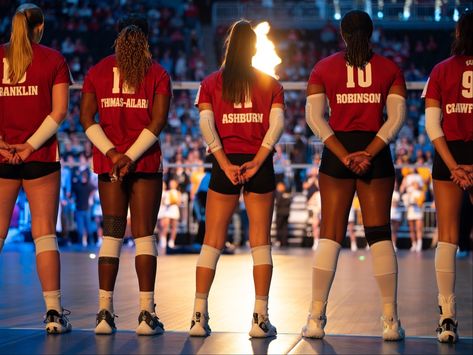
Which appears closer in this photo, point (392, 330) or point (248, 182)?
point (392, 330)

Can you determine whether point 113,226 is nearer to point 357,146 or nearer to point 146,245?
point 146,245

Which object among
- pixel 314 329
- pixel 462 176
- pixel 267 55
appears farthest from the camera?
pixel 267 55

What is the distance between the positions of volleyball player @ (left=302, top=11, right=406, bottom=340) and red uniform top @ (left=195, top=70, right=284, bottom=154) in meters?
0.28

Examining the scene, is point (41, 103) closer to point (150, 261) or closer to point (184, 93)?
point (150, 261)

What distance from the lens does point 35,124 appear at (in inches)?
258

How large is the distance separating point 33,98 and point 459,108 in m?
2.57

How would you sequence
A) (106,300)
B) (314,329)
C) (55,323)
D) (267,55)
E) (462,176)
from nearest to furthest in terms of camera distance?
(462,176)
(314,329)
(55,323)
(106,300)
(267,55)

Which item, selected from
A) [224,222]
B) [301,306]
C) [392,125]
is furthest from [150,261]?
[301,306]

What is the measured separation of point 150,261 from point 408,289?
16.1 feet

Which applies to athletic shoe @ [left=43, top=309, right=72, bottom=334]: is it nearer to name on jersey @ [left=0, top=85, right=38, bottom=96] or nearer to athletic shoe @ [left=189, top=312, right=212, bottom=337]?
athletic shoe @ [left=189, top=312, right=212, bottom=337]

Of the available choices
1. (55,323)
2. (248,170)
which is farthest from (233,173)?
(55,323)

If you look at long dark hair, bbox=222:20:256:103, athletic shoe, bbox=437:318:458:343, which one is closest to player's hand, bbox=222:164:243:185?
long dark hair, bbox=222:20:256:103

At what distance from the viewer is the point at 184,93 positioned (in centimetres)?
2908

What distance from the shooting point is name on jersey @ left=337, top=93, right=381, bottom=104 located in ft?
20.7
